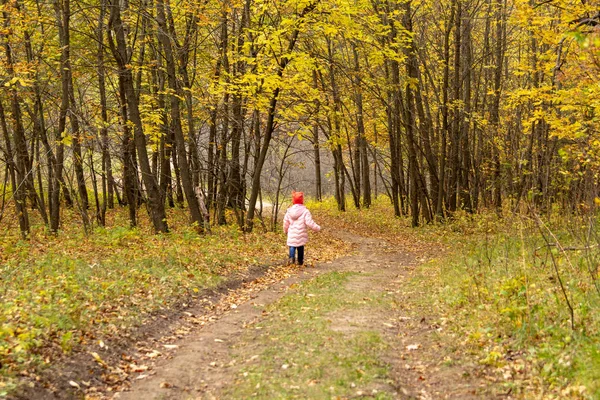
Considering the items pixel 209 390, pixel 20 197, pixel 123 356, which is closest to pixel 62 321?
pixel 123 356

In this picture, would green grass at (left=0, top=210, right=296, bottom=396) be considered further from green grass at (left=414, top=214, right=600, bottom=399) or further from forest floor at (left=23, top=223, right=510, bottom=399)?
green grass at (left=414, top=214, right=600, bottom=399)

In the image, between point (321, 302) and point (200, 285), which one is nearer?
point (321, 302)

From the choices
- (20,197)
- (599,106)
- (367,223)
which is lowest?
(367,223)

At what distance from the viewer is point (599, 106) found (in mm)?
11875

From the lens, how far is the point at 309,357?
6758 mm

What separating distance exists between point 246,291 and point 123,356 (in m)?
4.45

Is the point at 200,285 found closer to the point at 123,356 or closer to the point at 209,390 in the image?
the point at 123,356

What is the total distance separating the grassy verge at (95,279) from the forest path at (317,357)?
3.10ft

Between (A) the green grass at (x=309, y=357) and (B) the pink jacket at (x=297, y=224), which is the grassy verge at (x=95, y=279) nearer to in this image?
(B) the pink jacket at (x=297, y=224)

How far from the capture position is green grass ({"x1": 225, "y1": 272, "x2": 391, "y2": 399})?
5.89 meters

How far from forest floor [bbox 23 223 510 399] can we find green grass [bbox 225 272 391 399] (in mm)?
13

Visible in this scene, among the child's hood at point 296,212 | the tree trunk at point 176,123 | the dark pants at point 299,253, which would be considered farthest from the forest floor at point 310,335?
the tree trunk at point 176,123

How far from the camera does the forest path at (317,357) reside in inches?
234

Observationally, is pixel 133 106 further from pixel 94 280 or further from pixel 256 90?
pixel 94 280
